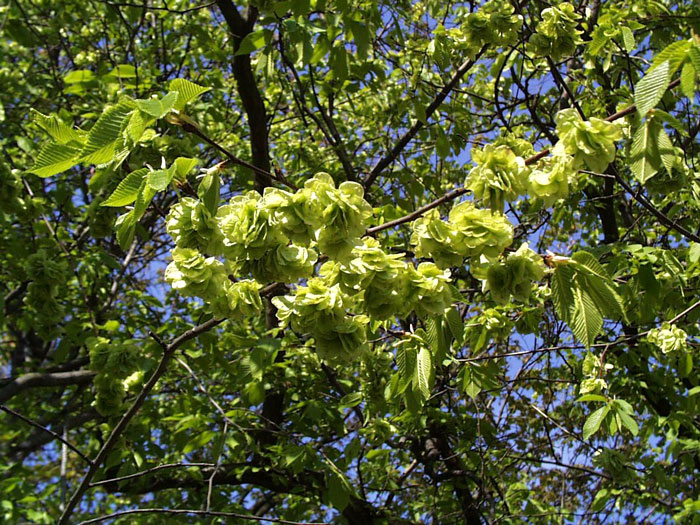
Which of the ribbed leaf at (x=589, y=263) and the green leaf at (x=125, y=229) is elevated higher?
the green leaf at (x=125, y=229)

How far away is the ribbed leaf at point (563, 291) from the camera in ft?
5.38

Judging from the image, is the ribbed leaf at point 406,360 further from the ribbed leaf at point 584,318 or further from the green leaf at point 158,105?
the green leaf at point 158,105

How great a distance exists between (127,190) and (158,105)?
24 centimetres

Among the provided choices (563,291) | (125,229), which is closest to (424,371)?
(563,291)

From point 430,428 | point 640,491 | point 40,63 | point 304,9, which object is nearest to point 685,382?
point 640,491

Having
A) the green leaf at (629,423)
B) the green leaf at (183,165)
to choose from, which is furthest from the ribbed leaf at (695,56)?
the green leaf at (629,423)

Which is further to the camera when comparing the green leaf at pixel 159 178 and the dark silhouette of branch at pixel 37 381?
the dark silhouette of branch at pixel 37 381

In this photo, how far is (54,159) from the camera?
5.00ft

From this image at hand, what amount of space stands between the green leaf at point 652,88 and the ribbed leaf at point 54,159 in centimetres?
151

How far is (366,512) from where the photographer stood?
4848 millimetres

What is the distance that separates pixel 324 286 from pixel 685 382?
4760mm

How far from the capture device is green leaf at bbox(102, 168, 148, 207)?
4.74 ft

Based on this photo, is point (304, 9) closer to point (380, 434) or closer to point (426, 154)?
point (380, 434)

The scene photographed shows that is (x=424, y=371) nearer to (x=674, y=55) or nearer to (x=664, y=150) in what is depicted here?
(x=664, y=150)
